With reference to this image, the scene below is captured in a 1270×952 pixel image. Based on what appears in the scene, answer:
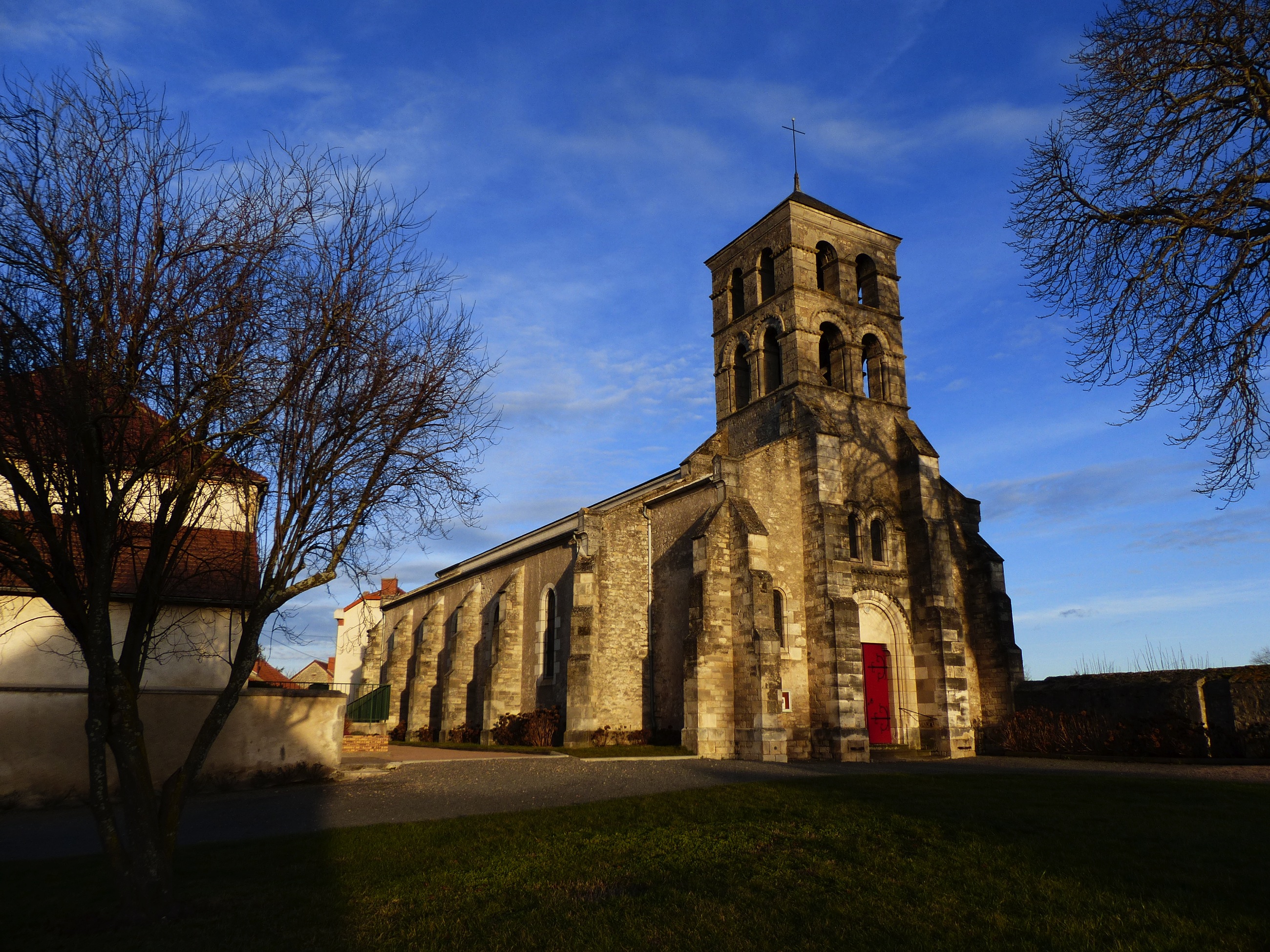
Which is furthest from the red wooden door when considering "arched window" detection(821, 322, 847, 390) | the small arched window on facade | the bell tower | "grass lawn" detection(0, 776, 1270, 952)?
"grass lawn" detection(0, 776, 1270, 952)

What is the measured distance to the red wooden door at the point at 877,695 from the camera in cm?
2170

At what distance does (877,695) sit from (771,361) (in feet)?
35.9

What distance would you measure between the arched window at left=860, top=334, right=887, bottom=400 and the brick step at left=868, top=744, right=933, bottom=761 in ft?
35.2

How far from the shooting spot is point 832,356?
2575 cm

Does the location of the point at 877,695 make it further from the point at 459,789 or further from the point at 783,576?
the point at 459,789

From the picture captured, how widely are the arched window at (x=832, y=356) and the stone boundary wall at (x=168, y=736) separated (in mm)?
17471

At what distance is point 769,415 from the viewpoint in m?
24.8

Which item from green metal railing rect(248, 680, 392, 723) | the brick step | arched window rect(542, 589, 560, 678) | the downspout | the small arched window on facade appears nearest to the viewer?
the brick step

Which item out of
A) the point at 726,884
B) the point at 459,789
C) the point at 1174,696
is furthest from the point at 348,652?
the point at 726,884

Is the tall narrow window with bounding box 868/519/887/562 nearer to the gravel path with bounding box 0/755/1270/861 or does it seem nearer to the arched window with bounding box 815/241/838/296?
the gravel path with bounding box 0/755/1270/861

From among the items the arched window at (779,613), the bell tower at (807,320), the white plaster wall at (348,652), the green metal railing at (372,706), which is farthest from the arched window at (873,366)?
the white plaster wall at (348,652)

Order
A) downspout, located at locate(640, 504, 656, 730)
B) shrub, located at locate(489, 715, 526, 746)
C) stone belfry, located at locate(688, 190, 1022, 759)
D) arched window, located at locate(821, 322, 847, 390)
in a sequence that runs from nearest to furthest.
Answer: stone belfry, located at locate(688, 190, 1022, 759) < downspout, located at locate(640, 504, 656, 730) < shrub, located at locate(489, 715, 526, 746) < arched window, located at locate(821, 322, 847, 390)

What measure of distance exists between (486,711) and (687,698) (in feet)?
28.0

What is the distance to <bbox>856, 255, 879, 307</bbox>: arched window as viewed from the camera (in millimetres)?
27062
